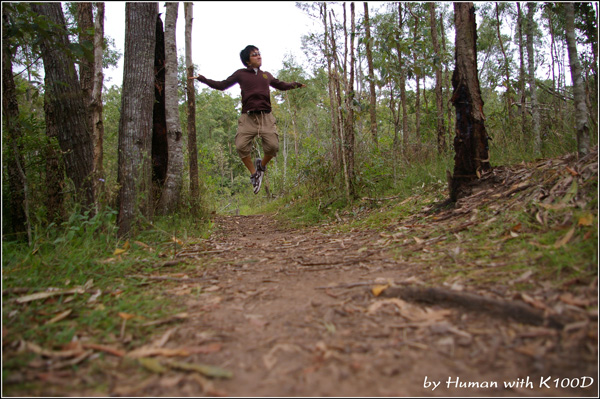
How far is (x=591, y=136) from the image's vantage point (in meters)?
3.25

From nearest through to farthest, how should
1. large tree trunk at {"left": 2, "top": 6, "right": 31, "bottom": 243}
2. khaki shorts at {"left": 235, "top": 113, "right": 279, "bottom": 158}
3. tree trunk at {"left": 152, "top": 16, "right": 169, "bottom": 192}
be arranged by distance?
large tree trunk at {"left": 2, "top": 6, "right": 31, "bottom": 243} < tree trunk at {"left": 152, "top": 16, "right": 169, "bottom": 192} < khaki shorts at {"left": 235, "top": 113, "right": 279, "bottom": 158}

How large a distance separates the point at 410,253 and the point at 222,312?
1515 mm

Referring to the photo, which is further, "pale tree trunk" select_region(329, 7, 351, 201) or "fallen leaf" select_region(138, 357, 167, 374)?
"pale tree trunk" select_region(329, 7, 351, 201)

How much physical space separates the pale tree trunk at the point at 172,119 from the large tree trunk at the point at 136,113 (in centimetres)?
90

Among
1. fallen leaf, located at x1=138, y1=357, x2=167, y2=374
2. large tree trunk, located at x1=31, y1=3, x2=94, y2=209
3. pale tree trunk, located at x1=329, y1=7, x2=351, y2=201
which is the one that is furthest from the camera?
pale tree trunk, located at x1=329, y1=7, x2=351, y2=201

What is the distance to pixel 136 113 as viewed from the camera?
4238mm

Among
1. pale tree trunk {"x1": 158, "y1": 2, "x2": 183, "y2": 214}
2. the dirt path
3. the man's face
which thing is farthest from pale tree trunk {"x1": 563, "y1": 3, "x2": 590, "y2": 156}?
pale tree trunk {"x1": 158, "y1": 2, "x2": 183, "y2": 214}

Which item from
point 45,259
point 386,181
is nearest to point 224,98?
point 386,181

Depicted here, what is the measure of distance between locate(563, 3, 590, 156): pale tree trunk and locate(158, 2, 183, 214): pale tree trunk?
4.71 metres

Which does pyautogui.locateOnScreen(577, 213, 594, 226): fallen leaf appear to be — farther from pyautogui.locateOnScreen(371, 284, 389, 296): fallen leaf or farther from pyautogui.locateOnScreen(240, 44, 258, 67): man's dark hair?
pyautogui.locateOnScreen(240, 44, 258, 67): man's dark hair

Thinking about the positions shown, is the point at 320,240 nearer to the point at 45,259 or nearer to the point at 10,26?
the point at 45,259

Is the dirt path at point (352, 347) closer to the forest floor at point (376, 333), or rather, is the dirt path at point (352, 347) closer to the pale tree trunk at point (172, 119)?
the forest floor at point (376, 333)

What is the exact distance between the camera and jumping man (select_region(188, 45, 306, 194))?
558cm

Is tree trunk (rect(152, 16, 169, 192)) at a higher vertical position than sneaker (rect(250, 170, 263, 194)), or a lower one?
higher
